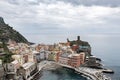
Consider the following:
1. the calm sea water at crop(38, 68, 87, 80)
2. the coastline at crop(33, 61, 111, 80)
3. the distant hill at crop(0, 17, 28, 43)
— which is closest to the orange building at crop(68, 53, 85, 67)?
the coastline at crop(33, 61, 111, 80)

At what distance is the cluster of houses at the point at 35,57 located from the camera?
2117 inches

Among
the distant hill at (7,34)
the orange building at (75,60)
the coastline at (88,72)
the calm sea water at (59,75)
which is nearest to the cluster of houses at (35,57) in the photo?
the orange building at (75,60)

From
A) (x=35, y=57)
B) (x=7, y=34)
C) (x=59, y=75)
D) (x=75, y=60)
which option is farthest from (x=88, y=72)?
(x=7, y=34)

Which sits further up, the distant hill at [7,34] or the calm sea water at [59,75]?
the distant hill at [7,34]

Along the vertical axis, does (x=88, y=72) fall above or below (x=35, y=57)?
below

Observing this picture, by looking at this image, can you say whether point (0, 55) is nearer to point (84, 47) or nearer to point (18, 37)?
point (84, 47)

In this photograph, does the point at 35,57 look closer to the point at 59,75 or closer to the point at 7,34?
the point at 59,75

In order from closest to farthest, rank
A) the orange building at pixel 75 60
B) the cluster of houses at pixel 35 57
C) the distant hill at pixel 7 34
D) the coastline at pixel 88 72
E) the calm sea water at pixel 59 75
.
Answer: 1. the cluster of houses at pixel 35 57
2. the coastline at pixel 88 72
3. the calm sea water at pixel 59 75
4. the orange building at pixel 75 60
5. the distant hill at pixel 7 34

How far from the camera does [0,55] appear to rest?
184 ft

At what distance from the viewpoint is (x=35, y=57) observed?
82.1 metres

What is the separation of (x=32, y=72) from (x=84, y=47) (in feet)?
132

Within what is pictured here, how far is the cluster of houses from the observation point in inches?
2117

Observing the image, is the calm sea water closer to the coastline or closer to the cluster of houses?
the coastline

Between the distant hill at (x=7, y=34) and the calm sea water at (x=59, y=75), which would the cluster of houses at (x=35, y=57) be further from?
the distant hill at (x=7, y=34)
